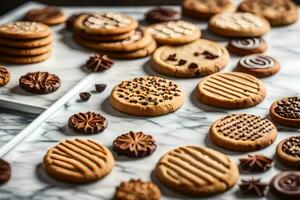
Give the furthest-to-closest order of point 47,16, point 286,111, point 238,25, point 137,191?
point 47,16
point 238,25
point 286,111
point 137,191

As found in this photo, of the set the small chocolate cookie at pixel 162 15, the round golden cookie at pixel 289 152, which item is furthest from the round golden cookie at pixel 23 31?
the round golden cookie at pixel 289 152

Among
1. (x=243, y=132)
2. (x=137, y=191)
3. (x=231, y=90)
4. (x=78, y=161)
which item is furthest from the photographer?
(x=231, y=90)

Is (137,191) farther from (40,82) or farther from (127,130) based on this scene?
(40,82)

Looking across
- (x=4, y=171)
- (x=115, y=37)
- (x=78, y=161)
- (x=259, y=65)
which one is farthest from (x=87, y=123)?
(x=259, y=65)

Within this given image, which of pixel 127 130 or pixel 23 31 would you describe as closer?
pixel 127 130

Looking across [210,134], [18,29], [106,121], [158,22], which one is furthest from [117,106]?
[158,22]

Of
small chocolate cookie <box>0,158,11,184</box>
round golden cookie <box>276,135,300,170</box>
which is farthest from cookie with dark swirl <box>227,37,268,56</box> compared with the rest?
small chocolate cookie <box>0,158,11,184</box>
